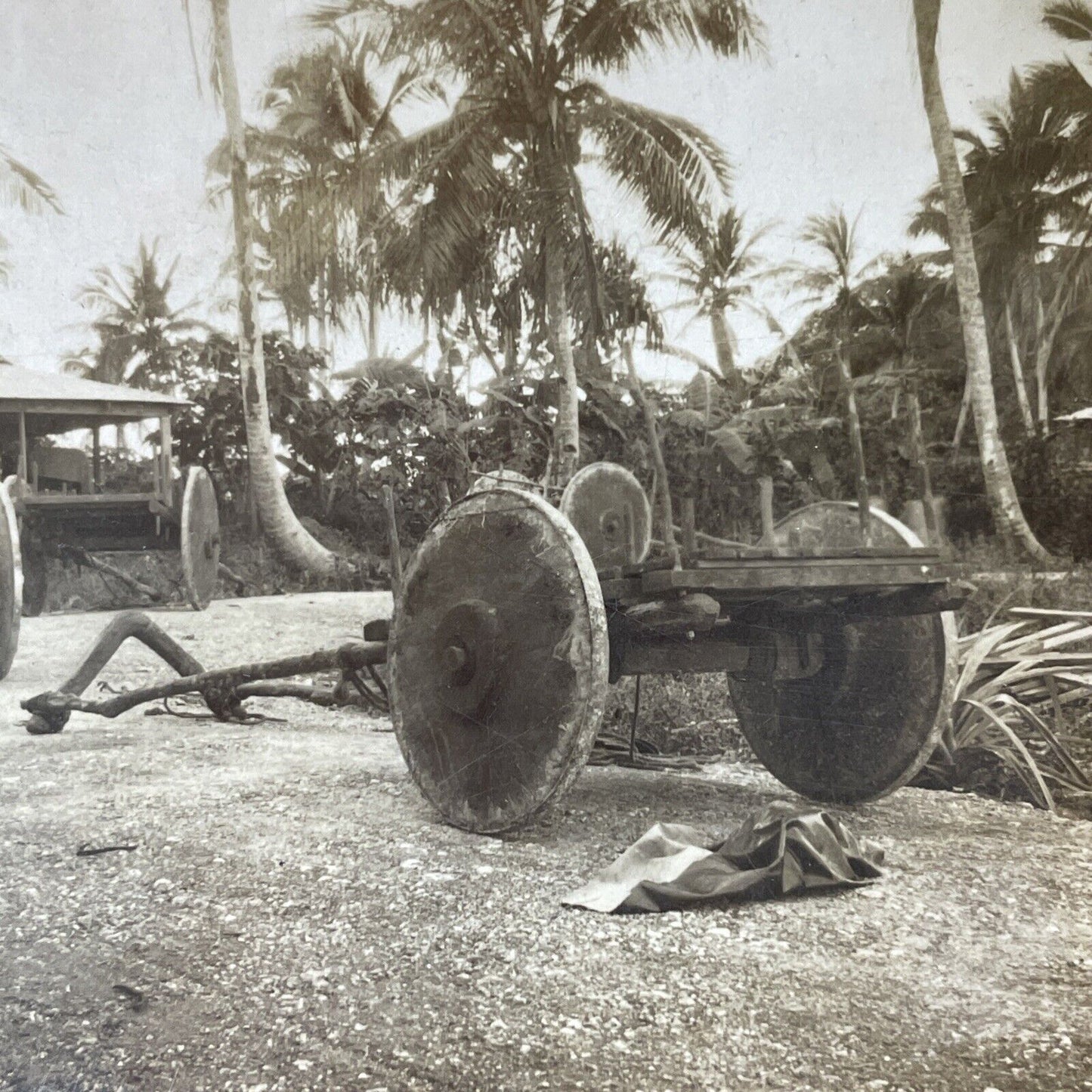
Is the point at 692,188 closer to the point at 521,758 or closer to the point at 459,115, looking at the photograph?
the point at 459,115

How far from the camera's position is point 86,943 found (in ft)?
7.07

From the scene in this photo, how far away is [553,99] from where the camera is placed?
10.3 feet

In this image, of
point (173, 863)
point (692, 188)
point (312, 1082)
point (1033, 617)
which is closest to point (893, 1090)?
point (312, 1082)

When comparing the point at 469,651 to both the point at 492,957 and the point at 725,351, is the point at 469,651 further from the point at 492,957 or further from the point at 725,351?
the point at 725,351

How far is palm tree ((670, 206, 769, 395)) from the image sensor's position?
333 cm

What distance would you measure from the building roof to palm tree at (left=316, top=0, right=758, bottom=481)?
1.35 m

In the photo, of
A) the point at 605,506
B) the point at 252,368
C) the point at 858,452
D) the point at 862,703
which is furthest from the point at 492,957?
the point at 605,506

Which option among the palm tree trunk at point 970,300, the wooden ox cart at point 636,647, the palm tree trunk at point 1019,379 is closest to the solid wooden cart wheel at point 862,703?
the wooden ox cart at point 636,647

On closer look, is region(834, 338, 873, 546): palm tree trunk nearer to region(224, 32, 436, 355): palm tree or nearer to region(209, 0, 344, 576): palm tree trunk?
region(224, 32, 436, 355): palm tree

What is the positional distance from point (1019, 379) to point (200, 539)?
17.2ft

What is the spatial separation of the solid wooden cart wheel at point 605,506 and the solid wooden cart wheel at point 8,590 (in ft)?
8.29

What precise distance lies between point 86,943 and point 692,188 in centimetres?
274

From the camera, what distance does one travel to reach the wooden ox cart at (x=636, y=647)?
9.07 feet

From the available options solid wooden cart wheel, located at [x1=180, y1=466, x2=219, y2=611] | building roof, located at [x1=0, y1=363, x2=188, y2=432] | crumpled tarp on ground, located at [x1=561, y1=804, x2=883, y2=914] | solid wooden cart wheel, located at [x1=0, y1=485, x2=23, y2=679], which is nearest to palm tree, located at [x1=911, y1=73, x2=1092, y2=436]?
crumpled tarp on ground, located at [x1=561, y1=804, x2=883, y2=914]
